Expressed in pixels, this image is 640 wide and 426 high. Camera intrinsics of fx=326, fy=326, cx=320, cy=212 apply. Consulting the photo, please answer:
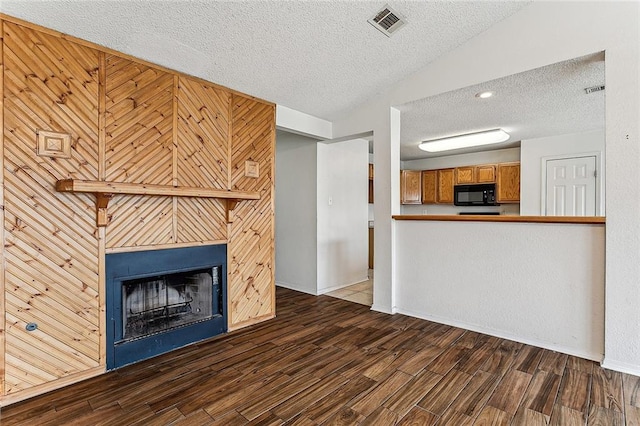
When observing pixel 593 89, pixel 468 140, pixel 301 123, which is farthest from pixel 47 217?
pixel 468 140

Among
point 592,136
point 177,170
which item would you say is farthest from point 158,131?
point 592,136

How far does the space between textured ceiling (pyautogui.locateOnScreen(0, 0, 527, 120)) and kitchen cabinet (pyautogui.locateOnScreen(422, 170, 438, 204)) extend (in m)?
3.60

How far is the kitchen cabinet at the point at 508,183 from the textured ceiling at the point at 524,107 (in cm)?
54

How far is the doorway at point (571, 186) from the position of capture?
4.75m

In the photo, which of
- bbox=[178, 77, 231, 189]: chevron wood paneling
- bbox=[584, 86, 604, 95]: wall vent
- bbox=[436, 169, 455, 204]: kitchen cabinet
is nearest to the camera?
bbox=[178, 77, 231, 189]: chevron wood paneling

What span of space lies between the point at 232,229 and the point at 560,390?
294 centimetres

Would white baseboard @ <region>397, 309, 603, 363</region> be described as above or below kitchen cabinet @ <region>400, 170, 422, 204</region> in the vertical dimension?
below

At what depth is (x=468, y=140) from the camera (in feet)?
16.5

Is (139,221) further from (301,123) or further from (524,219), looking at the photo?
(524,219)

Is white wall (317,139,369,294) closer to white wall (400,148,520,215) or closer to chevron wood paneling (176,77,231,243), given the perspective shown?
chevron wood paneling (176,77,231,243)

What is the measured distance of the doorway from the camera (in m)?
4.75

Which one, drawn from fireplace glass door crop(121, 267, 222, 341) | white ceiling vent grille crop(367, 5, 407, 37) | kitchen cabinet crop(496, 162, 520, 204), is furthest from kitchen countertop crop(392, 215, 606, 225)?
kitchen cabinet crop(496, 162, 520, 204)

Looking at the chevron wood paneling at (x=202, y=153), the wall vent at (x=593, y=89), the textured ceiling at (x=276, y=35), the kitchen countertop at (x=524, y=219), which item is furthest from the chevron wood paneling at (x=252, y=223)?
the wall vent at (x=593, y=89)

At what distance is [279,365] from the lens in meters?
2.54
